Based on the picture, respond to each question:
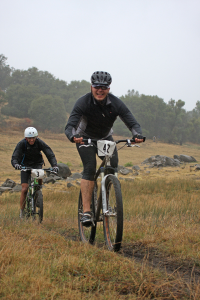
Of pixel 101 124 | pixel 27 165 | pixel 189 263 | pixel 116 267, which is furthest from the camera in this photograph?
pixel 27 165

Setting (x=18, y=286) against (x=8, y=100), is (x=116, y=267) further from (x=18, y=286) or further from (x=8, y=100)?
(x=8, y=100)

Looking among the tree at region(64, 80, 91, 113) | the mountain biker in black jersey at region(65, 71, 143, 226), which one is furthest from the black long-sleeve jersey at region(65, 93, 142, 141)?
the tree at region(64, 80, 91, 113)

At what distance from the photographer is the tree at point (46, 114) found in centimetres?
5824

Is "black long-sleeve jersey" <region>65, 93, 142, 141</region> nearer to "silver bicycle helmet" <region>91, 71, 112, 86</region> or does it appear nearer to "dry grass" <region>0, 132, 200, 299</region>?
"silver bicycle helmet" <region>91, 71, 112, 86</region>

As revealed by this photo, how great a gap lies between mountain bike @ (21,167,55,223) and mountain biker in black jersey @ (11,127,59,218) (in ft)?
0.40

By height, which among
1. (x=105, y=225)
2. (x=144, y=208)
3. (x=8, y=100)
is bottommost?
(x=144, y=208)

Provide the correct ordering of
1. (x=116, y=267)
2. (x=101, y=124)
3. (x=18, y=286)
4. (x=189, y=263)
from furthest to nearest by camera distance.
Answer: (x=101, y=124), (x=189, y=263), (x=116, y=267), (x=18, y=286)

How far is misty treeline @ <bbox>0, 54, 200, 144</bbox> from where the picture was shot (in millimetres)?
59156

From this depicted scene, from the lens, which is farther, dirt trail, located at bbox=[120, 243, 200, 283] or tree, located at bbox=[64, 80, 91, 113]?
tree, located at bbox=[64, 80, 91, 113]

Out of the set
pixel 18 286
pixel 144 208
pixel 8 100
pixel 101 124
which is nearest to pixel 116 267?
pixel 18 286

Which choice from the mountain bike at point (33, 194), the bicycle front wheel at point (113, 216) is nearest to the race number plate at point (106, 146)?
the bicycle front wheel at point (113, 216)

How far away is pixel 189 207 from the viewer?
7.37 metres

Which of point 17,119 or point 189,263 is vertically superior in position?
point 17,119

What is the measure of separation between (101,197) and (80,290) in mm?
1768
